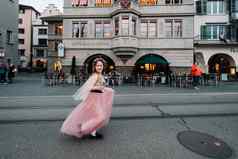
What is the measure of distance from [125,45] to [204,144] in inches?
710

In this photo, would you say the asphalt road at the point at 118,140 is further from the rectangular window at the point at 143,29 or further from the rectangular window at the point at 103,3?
the rectangular window at the point at 103,3

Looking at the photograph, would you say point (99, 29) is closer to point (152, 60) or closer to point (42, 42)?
point (152, 60)

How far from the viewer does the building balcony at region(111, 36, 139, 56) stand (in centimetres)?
2144

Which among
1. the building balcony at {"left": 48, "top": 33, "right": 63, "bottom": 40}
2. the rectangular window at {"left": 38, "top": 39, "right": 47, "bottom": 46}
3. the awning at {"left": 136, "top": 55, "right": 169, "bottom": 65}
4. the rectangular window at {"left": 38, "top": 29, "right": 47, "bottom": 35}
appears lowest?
the awning at {"left": 136, "top": 55, "right": 169, "bottom": 65}

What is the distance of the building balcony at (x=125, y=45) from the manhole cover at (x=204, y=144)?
17262mm

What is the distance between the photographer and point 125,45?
21.4m

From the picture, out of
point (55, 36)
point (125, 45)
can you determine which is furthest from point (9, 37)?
point (125, 45)

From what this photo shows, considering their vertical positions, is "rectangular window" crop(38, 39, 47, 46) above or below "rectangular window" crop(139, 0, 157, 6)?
above

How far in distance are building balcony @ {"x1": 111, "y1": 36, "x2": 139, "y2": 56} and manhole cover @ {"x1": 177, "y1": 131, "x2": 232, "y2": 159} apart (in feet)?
56.6

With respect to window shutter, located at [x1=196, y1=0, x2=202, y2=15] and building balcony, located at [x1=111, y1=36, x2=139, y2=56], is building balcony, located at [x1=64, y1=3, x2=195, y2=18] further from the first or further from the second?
window shutter, located at [x1=196, y1=0, x2=202, y2=15]

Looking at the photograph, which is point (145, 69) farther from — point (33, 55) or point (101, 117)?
point (33, 55)

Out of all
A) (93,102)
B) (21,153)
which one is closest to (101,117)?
(93,102)

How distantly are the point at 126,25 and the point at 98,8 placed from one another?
4303mm

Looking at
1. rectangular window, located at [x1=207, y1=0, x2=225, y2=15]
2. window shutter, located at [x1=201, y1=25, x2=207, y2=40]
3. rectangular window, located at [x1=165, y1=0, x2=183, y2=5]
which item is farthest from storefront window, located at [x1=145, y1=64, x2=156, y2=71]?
rectangular window, located at [x1=207, y1=0, x2=225, y2=15]
